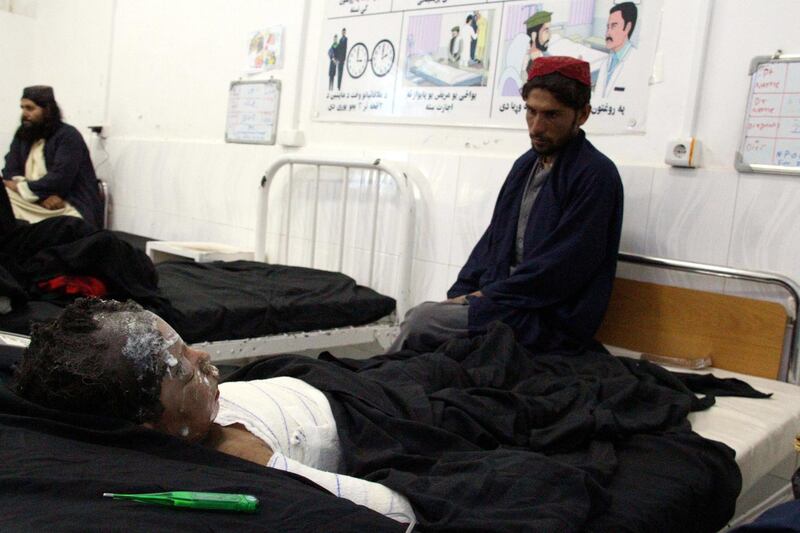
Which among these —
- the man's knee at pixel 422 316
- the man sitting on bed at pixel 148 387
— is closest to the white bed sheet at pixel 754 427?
the man's knee at pixel 422 316

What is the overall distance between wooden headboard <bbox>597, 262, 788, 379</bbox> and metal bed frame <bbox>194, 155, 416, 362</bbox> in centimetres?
96

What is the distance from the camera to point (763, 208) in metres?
2.59

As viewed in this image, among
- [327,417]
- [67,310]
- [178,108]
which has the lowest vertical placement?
[327,417]

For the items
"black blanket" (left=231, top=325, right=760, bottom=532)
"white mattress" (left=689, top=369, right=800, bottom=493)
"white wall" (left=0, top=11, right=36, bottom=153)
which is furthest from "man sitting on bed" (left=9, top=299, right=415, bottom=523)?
"white wall" (left=0, top=11, right=36, bottom=153)

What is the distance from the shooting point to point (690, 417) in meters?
2.12

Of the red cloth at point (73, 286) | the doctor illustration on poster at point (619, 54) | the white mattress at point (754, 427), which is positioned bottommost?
the white mattress at point (754, 427)

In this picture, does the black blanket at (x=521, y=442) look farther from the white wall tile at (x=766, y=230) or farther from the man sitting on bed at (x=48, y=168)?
the man sitting on bed at (x=48, y=168)

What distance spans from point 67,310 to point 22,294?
135cm

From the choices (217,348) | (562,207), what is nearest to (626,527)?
(562,207)

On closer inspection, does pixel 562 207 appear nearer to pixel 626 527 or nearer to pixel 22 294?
pixel 626 527

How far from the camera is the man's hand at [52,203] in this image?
458 cm

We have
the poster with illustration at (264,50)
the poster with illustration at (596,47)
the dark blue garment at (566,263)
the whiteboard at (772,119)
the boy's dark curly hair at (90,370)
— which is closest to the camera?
the boy's dark curly hair at (90,370)

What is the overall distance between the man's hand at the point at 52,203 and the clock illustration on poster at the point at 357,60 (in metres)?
2.02

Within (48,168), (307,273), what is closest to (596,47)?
(307,273)
